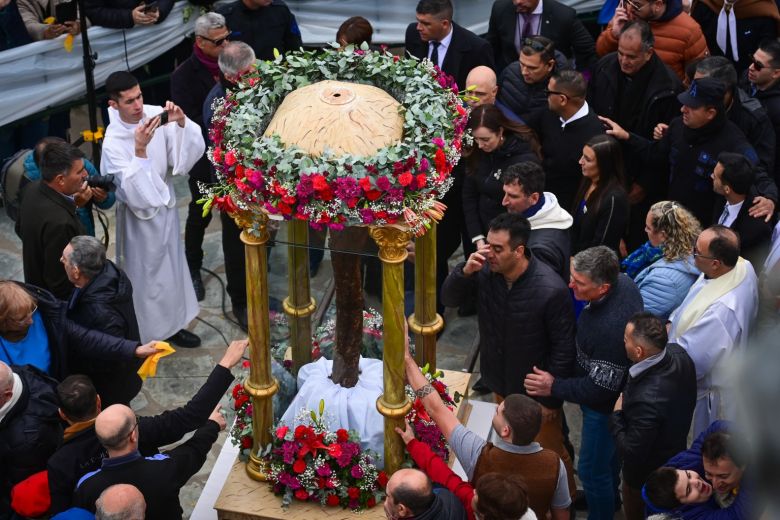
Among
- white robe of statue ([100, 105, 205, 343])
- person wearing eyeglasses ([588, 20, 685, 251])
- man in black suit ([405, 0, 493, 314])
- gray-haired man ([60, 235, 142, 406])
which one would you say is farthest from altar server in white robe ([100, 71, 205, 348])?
person wearing eyeglasses ([588, 20, 685, 251])

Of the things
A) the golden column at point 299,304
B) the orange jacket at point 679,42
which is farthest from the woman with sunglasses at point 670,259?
the orange jacket at point 679,42

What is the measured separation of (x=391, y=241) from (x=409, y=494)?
1157 mm

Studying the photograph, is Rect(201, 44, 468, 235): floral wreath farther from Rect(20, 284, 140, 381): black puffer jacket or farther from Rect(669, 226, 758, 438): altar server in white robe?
Rect(669, 226, 758, 438): altar server in white robe

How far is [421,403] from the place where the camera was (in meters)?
5.07

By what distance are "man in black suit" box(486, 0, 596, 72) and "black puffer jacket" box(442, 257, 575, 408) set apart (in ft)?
11.4

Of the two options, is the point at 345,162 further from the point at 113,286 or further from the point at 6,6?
the point at 6,6

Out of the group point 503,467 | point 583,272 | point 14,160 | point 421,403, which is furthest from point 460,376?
point 14,160

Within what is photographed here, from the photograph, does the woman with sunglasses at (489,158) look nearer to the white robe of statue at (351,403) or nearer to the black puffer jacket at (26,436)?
the white robe of statue at (351,403)

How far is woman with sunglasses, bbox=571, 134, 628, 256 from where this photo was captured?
20.0 feet

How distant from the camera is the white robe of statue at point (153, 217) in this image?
6.50 metres

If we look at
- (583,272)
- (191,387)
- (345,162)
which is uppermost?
(345,162)

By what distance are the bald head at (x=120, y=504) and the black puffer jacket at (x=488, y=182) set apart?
10.9ft

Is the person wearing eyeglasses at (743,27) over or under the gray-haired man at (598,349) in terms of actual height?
over

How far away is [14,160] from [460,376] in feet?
11.2
